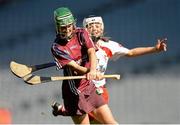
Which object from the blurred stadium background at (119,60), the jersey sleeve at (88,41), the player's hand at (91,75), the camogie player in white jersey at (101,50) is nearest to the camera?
the player's hand at (91,75)

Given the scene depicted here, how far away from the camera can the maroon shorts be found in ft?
14.7

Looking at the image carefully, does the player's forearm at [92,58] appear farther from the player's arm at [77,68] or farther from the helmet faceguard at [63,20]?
the helmet faceguard at [63,20]

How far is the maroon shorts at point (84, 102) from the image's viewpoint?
176 inches

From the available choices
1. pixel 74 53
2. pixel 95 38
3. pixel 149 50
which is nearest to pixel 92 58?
pixel 74 53

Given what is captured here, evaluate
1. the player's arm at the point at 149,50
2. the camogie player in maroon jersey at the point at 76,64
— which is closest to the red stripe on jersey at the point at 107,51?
the player's arm at the point at 149,50

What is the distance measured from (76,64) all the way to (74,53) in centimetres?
10

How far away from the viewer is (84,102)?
447cm

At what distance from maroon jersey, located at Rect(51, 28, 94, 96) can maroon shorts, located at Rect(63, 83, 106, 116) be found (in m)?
0.04

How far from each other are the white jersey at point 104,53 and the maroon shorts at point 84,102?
0.81 feet

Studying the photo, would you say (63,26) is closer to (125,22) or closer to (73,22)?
(73,22)

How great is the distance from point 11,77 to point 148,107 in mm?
1585

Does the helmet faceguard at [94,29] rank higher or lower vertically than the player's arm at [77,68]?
higher

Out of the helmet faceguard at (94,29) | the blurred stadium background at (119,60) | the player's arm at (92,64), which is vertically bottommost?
the blurred stadium background at (119,60)

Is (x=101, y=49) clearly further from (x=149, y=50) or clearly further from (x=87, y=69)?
(x=87, y=69)
